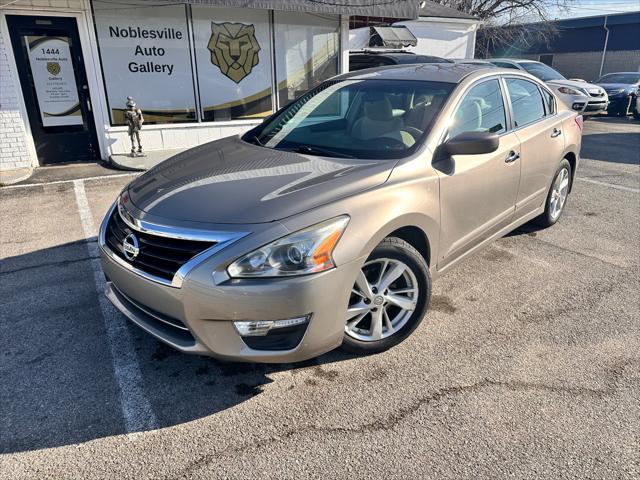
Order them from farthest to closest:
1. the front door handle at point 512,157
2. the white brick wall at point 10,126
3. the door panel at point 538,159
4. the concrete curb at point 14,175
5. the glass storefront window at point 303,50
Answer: the glass storefront window at point 303,50 < the white brick wall at point 10,126 < the concrete curb at point 14,175 < the door panel at point 538,159 < the front door handle at point 512,157

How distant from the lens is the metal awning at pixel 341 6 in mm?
8156

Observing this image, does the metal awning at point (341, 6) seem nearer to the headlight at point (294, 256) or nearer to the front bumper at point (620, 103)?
the headlight at point (294, 256)

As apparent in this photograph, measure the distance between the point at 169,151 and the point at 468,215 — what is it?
720cm

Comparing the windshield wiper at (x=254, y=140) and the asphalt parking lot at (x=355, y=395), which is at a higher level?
the windshield wiper at (x=254, y=140)

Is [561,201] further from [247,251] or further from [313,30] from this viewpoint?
[313,30]

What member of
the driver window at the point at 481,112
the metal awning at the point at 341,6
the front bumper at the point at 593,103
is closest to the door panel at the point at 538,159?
the driver window at the point at 481,112

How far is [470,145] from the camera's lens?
3.09 metres

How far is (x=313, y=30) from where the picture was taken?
10.4 meters

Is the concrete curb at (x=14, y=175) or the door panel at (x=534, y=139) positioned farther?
the concrete curb at (x=14, y=175)

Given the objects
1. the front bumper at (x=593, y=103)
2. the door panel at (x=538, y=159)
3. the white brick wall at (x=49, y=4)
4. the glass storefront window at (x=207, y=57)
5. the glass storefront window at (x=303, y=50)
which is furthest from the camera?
the front bumper at (x=593, y=103)

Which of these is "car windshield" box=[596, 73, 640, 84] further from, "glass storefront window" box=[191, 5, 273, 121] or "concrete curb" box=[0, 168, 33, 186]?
"concrete curb" box=[0, 168, 33, 186]

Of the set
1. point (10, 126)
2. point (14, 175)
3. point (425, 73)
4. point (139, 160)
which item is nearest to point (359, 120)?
point (425, 73)

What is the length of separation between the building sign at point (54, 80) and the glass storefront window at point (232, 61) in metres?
2.30

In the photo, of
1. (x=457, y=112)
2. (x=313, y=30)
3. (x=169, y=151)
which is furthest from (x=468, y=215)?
(x=313, y=30)
